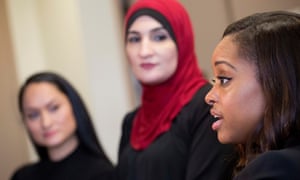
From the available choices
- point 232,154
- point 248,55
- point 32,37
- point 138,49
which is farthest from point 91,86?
point 248,55

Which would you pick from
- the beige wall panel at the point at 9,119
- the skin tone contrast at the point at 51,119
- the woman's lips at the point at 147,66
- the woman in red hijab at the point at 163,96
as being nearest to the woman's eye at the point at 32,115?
the skin tone contrast at the point at 51,119

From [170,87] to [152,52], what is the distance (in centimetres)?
11

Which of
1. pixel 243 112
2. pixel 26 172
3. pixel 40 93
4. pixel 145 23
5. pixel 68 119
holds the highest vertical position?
pixel 145 23

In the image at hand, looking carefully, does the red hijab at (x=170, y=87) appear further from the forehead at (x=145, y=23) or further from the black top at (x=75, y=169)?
the black top at (x=75, y=169)

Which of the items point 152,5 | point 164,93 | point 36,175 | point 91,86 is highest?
point 152,5

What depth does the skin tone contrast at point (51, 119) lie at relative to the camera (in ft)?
5.04

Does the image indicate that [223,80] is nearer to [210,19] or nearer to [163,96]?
[163,96]

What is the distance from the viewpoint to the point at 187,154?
3.54 ft

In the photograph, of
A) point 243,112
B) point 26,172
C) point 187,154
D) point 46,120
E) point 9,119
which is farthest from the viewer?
point 9,119

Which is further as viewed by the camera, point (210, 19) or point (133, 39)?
point (210, 19)

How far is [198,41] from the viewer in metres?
1.68

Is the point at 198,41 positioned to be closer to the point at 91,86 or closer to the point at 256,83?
the point at 91,86

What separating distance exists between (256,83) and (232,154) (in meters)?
0.24

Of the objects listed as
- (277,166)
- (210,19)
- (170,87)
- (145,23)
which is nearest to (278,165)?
(277,166)
